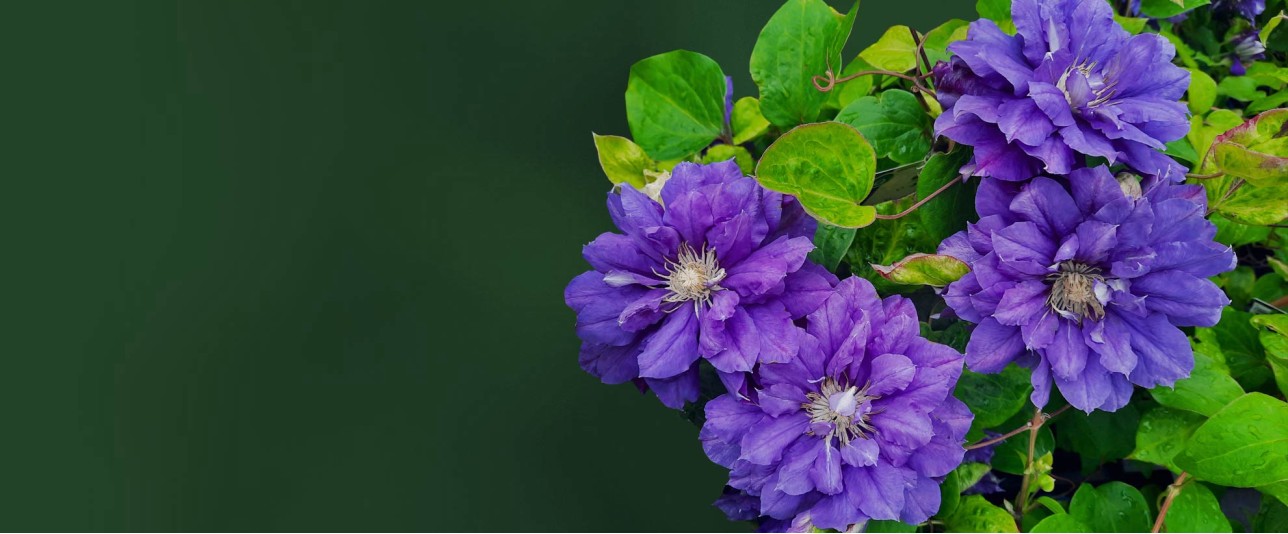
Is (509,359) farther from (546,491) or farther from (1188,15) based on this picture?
(1188,15)

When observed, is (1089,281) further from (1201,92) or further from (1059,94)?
(1201,92)

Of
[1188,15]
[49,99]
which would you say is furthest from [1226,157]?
[49,99]

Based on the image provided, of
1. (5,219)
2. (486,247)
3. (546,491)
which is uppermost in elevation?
(5,219)

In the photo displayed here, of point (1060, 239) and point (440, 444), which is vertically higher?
point (1060, 239)

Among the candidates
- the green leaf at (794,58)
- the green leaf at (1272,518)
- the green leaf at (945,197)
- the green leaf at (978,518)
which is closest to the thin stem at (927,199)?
the green leaf at (945,197)

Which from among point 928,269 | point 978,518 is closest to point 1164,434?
point 978,518

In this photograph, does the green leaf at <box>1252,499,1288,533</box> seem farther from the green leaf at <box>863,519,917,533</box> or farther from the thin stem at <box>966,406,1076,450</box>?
the green leaf at <box>863,519,917,533</box>
